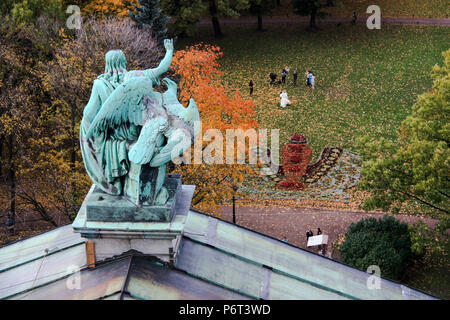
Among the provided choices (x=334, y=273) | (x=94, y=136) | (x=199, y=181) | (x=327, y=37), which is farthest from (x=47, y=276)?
(x=327, y=37)

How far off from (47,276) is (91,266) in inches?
58.6

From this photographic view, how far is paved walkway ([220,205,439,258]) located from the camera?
3725 cm

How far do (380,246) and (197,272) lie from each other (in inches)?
686

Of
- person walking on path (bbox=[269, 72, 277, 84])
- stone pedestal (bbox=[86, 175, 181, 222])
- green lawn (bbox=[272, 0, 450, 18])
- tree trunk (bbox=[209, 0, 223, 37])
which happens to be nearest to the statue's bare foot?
stone pedestal (bbox=[86, 175, 181, 222])

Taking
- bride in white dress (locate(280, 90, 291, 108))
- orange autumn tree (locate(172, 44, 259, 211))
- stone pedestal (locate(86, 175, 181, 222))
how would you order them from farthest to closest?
bride in white dress (locate(280, 90, 291, 108)) < orange autumn tree (locate(172, 44, 259, 211)) < stone pedestal (locate(86, 175, 181, 222))

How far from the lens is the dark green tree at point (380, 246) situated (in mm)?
31422

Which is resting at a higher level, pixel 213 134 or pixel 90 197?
pixel 90 197

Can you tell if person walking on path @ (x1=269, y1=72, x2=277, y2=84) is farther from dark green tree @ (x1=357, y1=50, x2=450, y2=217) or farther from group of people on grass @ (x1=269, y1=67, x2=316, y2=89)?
dark green tree @ (x1=357, y1=50, x2=450, y2=217)

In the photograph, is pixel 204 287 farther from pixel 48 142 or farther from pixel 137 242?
pixel 48 142

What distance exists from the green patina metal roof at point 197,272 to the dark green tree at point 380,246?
12.9m

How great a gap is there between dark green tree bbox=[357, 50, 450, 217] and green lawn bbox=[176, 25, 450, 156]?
52.6ft

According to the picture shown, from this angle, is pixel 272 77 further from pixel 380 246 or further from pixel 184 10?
pixel 380 246

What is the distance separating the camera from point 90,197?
16.5 meters

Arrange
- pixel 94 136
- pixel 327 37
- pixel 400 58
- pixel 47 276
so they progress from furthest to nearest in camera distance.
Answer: pixel 327 37 < pixel 400 58 < pixel 47 276 < pixel 94 136
